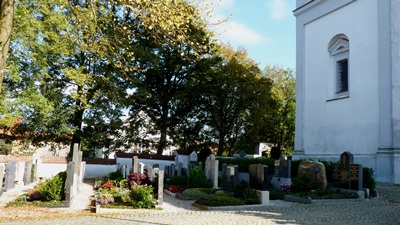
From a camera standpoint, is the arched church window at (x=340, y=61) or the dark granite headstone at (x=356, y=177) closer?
the dark granite headstone at (x=356, y=177)

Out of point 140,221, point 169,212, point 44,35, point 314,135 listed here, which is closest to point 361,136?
point 314,135

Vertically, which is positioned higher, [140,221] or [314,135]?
[314,135]

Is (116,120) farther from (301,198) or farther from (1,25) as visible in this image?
(1,25)

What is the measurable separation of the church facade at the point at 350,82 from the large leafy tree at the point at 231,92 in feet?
23.8

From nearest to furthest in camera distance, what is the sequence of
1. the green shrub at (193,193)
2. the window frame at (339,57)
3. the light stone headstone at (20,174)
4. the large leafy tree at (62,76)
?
the green shrub at (193,193)
the light stone headstone at (20,174)
the large leafy tree at (62,76)
the window frame at (339,57)

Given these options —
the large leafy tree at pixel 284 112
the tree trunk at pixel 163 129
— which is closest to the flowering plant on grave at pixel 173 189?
the tree trunk at pixel 163 129

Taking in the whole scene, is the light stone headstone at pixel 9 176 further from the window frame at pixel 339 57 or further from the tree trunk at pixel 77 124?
the window frame at pixel 339 57

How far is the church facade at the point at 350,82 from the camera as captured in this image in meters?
18.8

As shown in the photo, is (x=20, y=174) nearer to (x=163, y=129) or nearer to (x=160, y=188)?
(x=160, y=188)

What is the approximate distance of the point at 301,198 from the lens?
12.6 metres

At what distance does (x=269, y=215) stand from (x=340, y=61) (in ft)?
52.6

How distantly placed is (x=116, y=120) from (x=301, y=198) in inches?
709

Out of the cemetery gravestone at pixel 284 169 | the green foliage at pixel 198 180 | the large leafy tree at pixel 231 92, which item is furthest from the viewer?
the large leafy tree at pixel 231 92

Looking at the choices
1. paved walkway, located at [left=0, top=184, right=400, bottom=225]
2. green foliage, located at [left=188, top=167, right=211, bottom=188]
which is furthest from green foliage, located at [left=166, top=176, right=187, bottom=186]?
paved walkway, located at [left=0, top=184, right=400, bottom=225]
